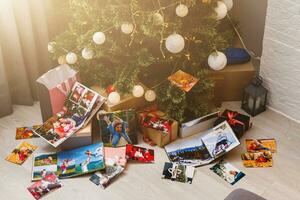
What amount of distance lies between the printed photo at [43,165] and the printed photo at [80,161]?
0.10 feet

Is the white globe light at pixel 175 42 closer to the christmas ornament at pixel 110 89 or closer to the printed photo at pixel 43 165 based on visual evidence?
the christmas ornament at pixel 110 89

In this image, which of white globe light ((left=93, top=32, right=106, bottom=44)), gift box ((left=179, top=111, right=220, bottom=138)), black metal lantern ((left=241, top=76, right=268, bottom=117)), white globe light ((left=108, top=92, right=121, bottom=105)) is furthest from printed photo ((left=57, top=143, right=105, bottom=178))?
black metal lantern ((left=241, top=76, right=268, bottom=117))

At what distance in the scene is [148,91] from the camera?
2.52 metres

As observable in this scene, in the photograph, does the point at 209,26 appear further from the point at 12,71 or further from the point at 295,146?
the point at 12,71

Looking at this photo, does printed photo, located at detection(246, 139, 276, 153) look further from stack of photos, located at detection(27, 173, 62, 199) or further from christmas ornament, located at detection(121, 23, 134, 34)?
stack of photos, located at detection(27, 173, 62, 199)

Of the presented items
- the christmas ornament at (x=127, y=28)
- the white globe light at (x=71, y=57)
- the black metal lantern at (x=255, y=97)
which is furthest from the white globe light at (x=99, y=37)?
the black metal lantern at (x=255, y=97)

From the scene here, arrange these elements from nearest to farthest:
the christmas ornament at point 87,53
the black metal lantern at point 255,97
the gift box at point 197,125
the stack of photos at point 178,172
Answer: the stack of photos at point 178,172
the christmas ornament at point 87,53
the gift box at point 197,125
the black metal lantern at point 255,97

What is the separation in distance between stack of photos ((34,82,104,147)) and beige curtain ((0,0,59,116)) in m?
0.36

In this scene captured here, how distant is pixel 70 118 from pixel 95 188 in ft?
1.51

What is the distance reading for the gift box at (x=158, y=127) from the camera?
2.51 meters

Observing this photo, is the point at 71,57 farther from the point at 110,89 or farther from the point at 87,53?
the point at 110,89

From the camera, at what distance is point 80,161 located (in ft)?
7.97

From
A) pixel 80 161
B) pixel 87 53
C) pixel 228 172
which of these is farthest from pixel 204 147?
pixel 87 53

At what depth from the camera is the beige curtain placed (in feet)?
8.47
